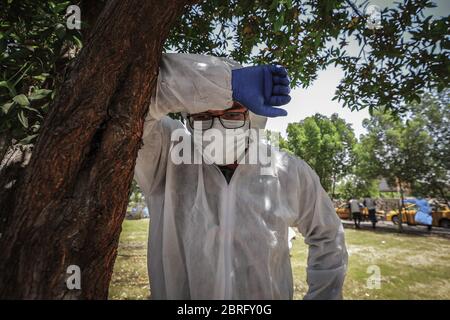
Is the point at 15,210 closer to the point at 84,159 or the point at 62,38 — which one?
the point at 84,159

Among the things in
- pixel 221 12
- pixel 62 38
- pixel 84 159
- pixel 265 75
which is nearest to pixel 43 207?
pixel 84 159

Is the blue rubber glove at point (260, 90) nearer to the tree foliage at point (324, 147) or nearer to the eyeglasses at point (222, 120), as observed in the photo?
the eyeglasses at point (222, 120)

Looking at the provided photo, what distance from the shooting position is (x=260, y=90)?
1460mm

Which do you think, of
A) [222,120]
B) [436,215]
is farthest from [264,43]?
[436,215]

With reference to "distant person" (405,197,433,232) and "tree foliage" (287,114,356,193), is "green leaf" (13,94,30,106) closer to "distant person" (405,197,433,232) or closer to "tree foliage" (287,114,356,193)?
"distant person" (405,197,433,232)

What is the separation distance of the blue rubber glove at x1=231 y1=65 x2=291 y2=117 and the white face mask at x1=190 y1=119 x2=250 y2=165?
16.3 inches

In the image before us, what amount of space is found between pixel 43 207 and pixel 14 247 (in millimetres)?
185

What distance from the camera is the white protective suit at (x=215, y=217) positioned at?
4.70ft

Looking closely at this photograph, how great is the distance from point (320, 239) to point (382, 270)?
6.81m

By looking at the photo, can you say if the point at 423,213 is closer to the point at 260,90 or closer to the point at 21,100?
the point at 260,90

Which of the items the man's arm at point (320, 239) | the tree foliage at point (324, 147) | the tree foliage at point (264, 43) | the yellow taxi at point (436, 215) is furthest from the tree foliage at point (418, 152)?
the man's arm at point (320, 239)

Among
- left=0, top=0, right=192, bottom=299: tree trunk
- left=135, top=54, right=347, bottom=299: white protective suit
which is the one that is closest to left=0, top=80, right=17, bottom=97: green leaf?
left=0, top=0, right=192, bottom=299: tree trunk

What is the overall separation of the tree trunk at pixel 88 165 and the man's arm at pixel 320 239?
138 cm

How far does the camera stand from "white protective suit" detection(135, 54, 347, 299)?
1.43 meters
